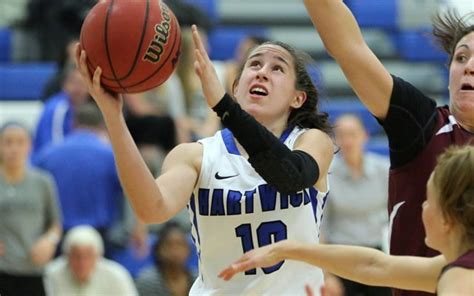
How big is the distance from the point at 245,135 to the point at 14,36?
791 centimetres

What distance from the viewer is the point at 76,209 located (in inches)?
318

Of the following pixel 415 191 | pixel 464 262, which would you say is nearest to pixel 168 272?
pixel 415 191

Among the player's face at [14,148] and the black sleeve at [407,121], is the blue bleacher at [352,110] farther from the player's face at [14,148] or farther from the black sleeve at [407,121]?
the black sleeve at [407,121]

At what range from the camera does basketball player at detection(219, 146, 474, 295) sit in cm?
295

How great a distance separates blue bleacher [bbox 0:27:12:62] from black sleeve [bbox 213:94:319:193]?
788 cm

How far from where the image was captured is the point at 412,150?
3871mm

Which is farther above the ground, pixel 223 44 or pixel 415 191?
pixel 415 191

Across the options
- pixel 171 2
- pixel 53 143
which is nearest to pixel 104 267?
pixel 53 143

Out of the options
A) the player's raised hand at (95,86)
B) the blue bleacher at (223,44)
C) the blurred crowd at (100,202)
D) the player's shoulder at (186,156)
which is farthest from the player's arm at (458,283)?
the blue bleacher at (223,44)

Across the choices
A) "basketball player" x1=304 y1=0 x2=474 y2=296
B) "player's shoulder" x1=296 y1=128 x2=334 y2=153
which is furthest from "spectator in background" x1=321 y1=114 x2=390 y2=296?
"basketball player" x1=304 y1=0 x2=474 y2=296

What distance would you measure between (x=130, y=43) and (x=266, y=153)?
0.60 metres

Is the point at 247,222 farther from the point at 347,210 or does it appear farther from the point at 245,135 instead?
the point at 347,210

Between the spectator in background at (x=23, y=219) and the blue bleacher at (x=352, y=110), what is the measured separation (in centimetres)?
335

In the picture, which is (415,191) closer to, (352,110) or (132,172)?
(132,172)
